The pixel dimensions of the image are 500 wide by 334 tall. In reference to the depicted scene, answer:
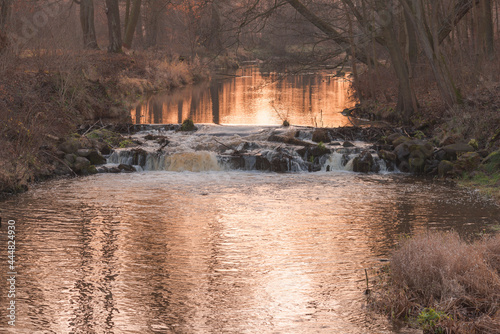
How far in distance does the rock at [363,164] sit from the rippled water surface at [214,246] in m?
0.99

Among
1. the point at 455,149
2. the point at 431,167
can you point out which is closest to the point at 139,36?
the point at 431,167

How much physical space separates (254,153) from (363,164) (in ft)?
11.2

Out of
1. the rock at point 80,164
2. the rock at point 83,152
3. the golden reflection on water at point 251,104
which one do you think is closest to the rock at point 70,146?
the rock at point 83,152

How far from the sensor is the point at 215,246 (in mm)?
10594

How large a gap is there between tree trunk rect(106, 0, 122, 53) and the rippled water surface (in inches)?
812

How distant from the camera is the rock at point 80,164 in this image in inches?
670

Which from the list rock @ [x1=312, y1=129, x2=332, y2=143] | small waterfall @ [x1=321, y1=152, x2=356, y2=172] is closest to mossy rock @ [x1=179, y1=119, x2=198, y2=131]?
rock @ [x1=312, y1=129, x2=332, y2=143]

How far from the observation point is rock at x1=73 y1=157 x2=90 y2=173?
1702 cm

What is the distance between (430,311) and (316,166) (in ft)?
36.9

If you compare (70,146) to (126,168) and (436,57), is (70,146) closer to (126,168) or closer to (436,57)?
(126,168)

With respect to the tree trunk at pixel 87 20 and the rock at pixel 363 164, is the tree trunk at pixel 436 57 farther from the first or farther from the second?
the tree trunk at pixel 87 20

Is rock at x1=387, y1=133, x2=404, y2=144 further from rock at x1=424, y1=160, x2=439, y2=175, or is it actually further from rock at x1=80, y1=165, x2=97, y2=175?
rock at x1=80, y1=165, x2=97, y2=175

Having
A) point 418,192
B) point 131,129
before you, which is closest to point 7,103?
point 131,129

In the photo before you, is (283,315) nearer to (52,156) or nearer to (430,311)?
(430,311)
